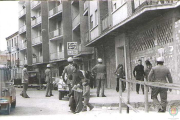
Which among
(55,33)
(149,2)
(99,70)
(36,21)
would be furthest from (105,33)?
(36,21)

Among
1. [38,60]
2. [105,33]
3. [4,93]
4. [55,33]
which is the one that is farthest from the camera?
[38,60]

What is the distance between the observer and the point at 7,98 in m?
6.83

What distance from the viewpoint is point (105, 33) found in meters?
15.8

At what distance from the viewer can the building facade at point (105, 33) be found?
10625 millimetres

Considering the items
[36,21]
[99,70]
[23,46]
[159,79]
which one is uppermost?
[36,21]

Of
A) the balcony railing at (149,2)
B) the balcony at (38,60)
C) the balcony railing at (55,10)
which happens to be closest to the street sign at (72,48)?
the balcony railing at (149,2)

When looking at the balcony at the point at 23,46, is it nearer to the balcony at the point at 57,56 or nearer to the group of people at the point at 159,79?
the balcony at the point at 57,56

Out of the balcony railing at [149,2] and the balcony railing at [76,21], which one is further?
the balcony railing at [76,21]

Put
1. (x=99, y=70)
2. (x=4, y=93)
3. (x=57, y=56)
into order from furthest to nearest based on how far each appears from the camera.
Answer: (x=57, y=56), (x=99, y=70), (x=4, y=93)

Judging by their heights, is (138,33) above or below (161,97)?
above

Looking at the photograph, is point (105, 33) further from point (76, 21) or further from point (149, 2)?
point (76, 21)

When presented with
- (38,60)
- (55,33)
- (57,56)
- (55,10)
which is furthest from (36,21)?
(57,56)

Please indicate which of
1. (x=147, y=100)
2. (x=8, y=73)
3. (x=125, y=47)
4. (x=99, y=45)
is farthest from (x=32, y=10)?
(x=147, y=100)

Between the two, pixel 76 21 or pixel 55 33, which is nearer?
pixel 76 21
